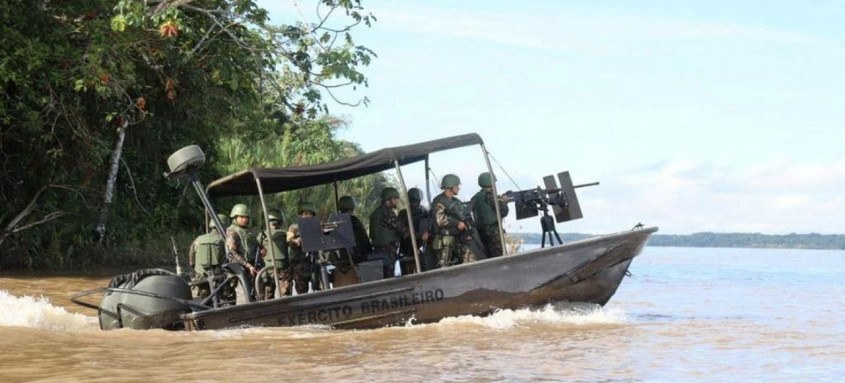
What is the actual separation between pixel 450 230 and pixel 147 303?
12.2 ft

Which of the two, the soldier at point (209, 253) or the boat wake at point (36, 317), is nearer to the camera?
the soldier at point (209, 253)

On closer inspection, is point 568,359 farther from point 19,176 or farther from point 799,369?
point 19,176

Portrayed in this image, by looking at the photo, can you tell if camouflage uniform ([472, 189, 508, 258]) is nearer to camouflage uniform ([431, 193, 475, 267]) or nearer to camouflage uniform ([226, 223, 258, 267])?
camouflage uniform ([431, 193, 475, 267])

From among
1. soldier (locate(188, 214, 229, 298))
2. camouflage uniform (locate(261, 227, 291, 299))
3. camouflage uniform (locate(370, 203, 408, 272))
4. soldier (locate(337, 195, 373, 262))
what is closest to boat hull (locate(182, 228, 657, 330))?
soldier (locate(188, 214, 229, 298))

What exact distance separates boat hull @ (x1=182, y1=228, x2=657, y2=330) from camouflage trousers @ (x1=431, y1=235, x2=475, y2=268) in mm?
686

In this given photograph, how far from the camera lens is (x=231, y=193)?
15.2 m

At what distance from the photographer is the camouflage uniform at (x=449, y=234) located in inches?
559

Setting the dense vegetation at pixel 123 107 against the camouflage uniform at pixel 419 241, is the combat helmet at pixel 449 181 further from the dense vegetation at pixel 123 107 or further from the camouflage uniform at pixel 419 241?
the dense vegetation at pixel 123 107

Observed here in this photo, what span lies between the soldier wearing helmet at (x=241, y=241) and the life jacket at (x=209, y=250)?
176 millimetres

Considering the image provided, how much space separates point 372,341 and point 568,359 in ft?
7.67

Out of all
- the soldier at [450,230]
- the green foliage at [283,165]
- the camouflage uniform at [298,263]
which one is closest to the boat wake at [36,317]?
the camouflage uniform at [298,263]

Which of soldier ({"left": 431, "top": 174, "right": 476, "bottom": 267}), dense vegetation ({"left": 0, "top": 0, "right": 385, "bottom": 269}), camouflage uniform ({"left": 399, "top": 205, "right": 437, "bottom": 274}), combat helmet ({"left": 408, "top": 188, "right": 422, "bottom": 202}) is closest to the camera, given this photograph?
soldier ({"left": 431, "top": 174, "right": 476, "bottom": 267})

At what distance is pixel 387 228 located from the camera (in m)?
14.7

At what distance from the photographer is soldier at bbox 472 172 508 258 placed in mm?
14719
